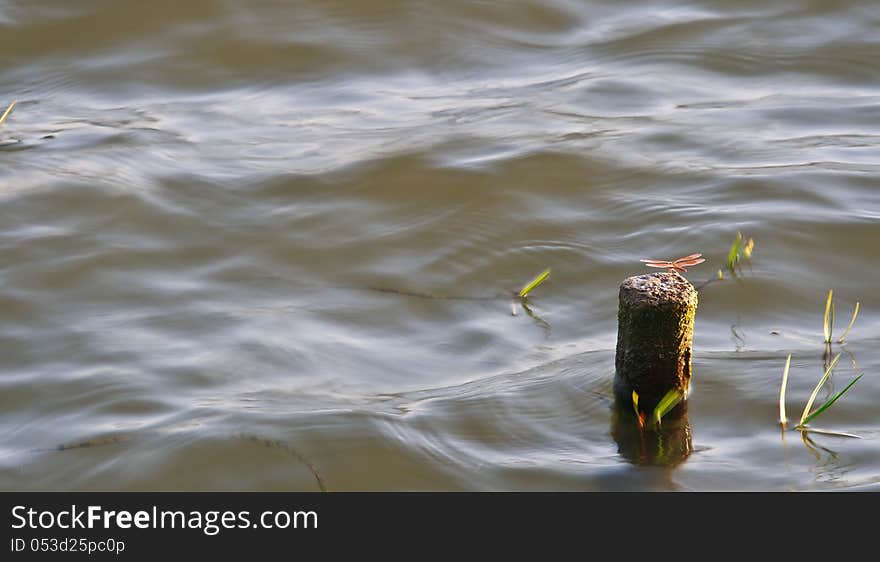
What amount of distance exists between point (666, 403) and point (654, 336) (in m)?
0.17

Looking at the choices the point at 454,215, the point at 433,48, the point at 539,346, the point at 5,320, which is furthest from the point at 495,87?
the point at 5,320

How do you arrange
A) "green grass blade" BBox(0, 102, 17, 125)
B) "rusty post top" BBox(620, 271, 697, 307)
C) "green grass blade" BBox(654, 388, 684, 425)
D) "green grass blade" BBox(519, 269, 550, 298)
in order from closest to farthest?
"rusty post top" BBox(620, 271, 697, 307) → "green grass blade" BBox(654, 388, 684, 425) → "green grass blade" BBox(519, 269, 550, 298) → "green grass blade" BBox(0, 102, 17, 125)

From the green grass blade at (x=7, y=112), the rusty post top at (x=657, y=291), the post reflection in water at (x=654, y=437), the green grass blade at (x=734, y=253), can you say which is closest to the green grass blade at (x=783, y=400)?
the post reflection in water at (x=654, y=437)

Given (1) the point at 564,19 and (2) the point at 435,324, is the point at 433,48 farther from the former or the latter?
(2) the point at 435,324

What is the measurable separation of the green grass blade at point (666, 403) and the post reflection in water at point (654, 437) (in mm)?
39

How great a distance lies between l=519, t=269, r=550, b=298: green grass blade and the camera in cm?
361

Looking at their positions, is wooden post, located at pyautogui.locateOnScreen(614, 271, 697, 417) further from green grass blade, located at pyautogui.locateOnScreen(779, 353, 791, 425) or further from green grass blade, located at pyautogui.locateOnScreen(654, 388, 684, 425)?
green grass blade, located at pyautogui.locateOnScreen(779, 353, 791, 425)

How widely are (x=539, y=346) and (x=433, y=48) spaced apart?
266 centimetres

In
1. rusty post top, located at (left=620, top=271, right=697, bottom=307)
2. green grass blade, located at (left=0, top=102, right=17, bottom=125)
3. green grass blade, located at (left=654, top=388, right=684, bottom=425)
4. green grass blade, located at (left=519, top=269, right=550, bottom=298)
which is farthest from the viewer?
green grass blade, located at (left=0, top=102, right=17, bottom=125)

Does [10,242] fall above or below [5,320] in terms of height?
above

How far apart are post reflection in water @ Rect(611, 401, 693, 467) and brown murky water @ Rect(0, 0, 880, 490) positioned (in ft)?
0.03

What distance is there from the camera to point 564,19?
602 centimetres

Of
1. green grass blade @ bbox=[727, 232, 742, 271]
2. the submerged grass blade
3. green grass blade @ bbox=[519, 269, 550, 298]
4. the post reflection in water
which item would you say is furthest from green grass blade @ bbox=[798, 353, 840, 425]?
green grass blade @ bbox=[519, 269, 550, 298]

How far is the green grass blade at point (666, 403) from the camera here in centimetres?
287
